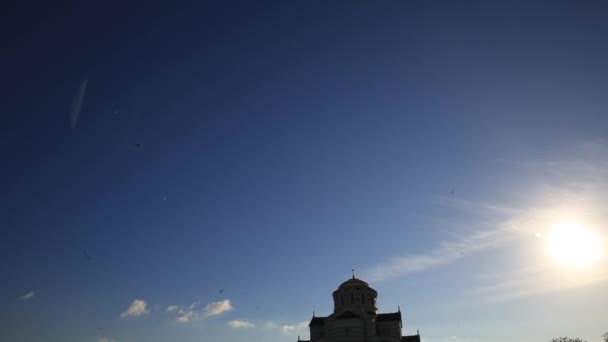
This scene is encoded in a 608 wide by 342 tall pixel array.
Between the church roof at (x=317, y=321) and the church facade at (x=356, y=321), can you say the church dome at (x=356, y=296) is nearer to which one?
the church facade at (x=356, y=321)

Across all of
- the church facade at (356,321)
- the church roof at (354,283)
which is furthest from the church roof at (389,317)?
the church roof at (354,283)

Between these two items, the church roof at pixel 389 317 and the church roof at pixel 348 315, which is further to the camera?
the church roof at pixel 389 317

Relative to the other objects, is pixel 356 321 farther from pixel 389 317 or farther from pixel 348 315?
pixel 389 317

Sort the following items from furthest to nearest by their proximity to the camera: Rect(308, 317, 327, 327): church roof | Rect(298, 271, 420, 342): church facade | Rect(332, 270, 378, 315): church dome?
Rect(308, 317, 327, 327): church roof → Rect(332, 270, 378, 315): church dome → Rect(298, 271, 420, 342): church facade

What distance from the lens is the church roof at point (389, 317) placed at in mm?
62812

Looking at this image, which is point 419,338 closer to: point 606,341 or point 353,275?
point 353,275

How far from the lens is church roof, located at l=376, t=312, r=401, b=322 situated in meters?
62.8

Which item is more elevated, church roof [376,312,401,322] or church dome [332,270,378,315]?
church dome [332,270,378,315]

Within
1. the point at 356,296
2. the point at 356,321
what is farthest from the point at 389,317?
the point at 356,321

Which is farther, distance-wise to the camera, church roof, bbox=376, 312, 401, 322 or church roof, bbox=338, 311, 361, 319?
church roof, bbox=376, 312, 401, 322

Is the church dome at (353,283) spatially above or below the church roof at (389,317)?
above

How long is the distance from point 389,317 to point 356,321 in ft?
30.7

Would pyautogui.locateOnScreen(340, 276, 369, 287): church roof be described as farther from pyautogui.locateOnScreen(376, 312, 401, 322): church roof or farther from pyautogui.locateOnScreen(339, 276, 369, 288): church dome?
pyautogui.locateOnScreen(376, 312, 401, 322): church roof

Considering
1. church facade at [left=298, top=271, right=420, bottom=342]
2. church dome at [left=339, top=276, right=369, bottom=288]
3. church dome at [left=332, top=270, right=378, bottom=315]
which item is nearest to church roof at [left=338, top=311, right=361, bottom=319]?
church facade at [left=298, top=271, right=420, bottom=342]
